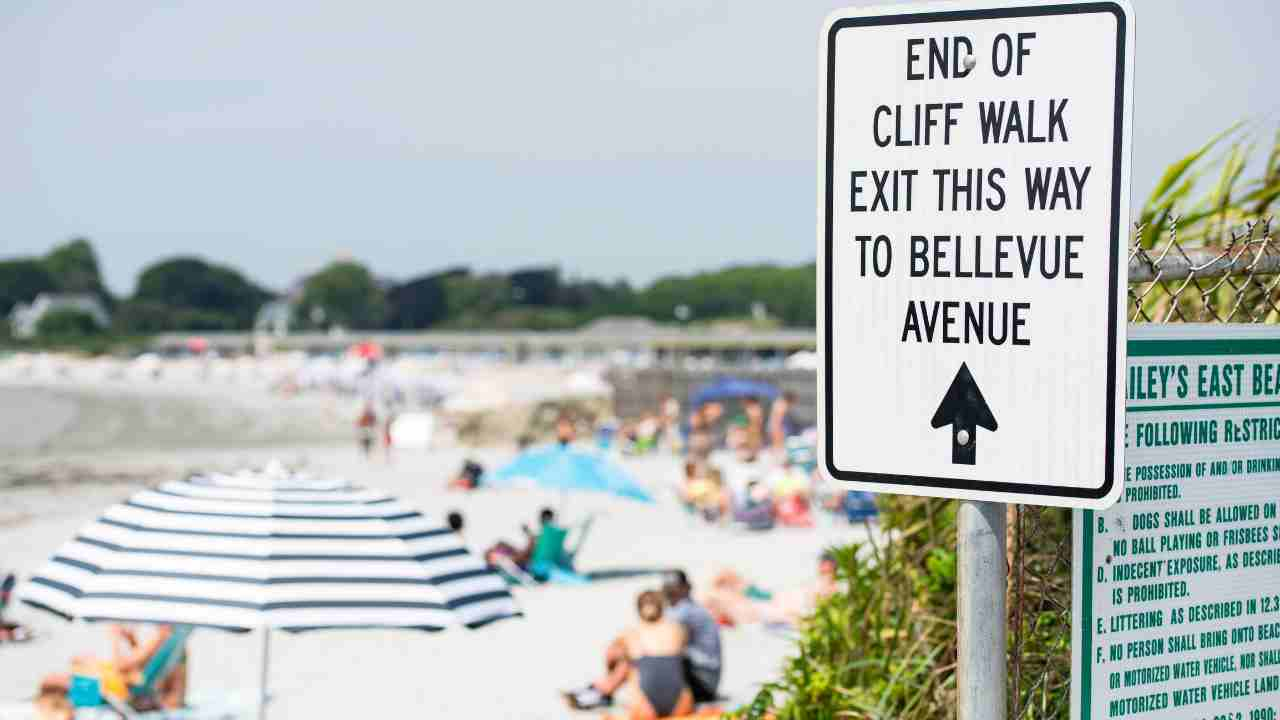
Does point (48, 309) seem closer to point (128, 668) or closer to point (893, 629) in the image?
point (128, 668)

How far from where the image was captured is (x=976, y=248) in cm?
159

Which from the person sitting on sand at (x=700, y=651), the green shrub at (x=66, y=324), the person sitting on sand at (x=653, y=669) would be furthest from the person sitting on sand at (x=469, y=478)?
the green shrub at (x=66, y=324)

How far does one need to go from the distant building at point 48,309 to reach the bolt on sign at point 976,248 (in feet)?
636

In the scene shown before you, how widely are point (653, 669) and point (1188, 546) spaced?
23.2ft

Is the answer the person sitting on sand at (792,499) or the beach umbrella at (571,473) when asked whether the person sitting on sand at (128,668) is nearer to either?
the beach umbrella at (571,473)

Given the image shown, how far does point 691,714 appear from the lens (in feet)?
28.6

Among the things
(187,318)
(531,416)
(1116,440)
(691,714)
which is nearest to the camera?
(1116,440)

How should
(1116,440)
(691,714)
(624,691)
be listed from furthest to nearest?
(624,691) < (691,714) < (1116,440)

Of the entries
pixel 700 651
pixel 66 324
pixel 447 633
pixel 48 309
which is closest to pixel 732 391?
pixel 447 633

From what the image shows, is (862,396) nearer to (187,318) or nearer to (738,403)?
(738,403)

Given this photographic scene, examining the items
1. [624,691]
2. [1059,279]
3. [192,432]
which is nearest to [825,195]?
[1059,279]

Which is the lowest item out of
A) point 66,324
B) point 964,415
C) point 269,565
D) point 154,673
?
point 154,673

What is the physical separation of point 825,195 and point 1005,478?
0.39m

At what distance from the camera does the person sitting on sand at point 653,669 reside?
28.6ft
